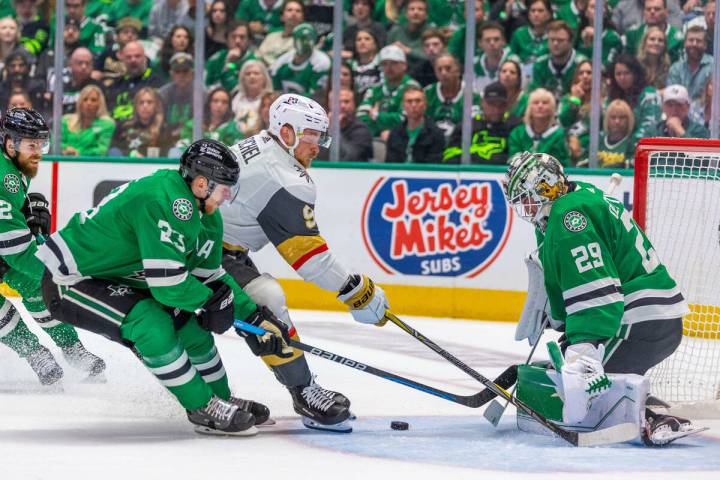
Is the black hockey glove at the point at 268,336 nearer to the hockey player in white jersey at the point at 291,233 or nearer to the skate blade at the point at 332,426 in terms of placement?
the hockey player in white jersey at the point at 291,233

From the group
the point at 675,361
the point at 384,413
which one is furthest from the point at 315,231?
the point at 675,361

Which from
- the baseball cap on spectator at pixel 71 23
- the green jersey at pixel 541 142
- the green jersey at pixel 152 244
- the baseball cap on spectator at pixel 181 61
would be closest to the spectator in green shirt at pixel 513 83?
the green jersey at pixel 541 142

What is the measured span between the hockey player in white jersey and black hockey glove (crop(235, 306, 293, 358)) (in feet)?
0.08

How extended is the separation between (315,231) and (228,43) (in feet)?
13.5

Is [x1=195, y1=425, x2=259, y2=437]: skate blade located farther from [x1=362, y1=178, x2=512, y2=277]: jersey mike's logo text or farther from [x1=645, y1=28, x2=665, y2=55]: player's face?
[x1=645, y1=28, x2=665, y2=55]: player's face

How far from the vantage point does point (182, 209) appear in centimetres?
360

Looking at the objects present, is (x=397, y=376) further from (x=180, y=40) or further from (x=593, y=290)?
(x=180, y=40)

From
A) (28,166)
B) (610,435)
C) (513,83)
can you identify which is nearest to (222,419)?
(610,435)

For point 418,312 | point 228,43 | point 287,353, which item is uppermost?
point 228,43

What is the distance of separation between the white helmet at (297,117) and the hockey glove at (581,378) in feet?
3.49

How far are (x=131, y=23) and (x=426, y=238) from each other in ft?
7.93

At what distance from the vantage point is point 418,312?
23.7ft

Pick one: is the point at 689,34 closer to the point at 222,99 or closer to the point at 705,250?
the point at 705,250

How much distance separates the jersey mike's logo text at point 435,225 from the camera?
707cm
